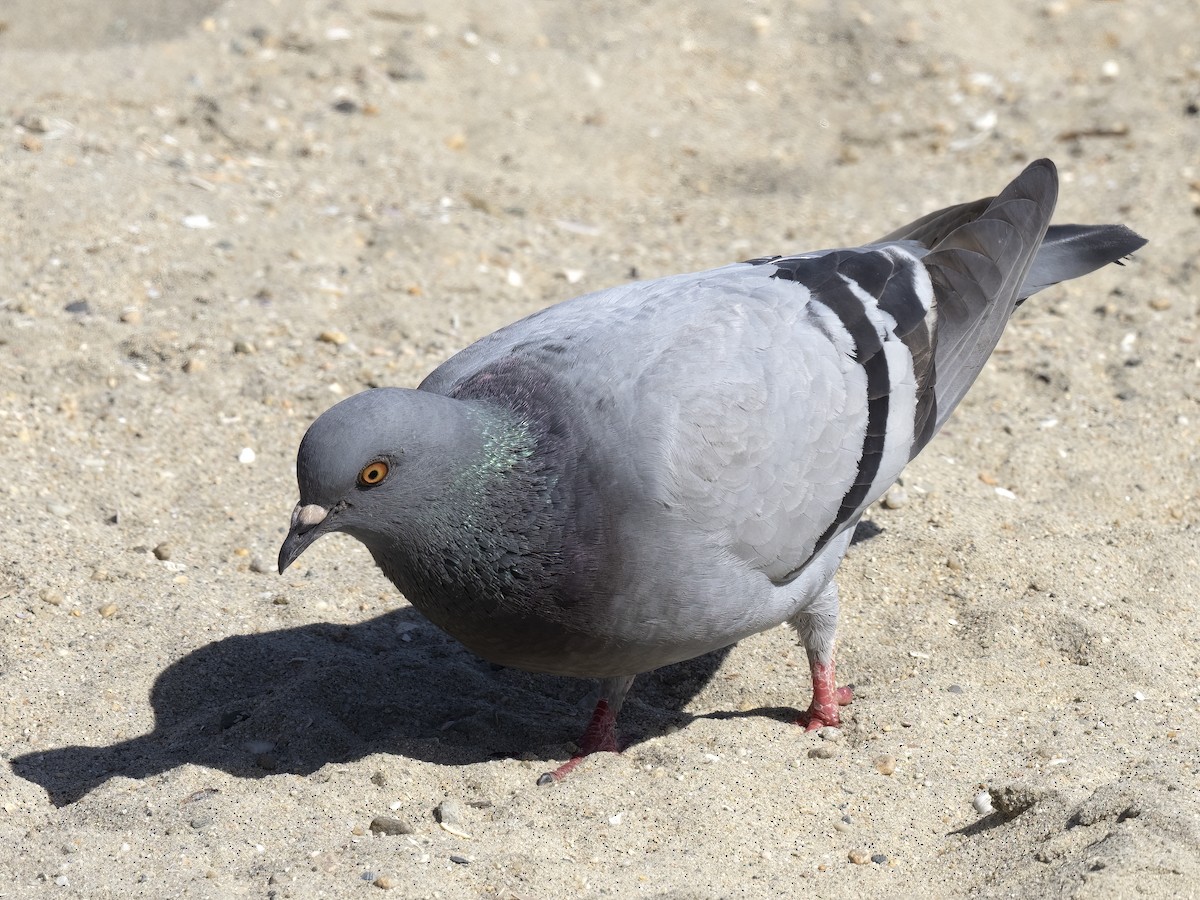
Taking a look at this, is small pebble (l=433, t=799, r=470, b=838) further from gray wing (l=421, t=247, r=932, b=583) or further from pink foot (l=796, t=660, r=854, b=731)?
pink foot (l=796, t=660, r=854, b=731)

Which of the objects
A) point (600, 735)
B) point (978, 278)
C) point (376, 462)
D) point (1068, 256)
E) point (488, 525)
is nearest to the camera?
point (376, 462)

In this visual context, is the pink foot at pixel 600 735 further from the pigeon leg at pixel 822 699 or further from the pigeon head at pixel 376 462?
the pigeon head at pixel 376 462

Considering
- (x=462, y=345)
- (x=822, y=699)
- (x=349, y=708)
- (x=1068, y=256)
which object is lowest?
(x=349, y=708)

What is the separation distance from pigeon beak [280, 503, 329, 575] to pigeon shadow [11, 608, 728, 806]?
2.83ft

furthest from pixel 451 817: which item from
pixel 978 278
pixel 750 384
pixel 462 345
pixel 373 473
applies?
pixel 462 345

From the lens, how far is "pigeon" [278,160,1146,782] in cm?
363

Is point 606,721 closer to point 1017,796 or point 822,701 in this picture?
point 822,701

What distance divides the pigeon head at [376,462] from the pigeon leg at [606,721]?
1107 mm

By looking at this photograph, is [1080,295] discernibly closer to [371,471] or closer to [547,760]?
[547,760]

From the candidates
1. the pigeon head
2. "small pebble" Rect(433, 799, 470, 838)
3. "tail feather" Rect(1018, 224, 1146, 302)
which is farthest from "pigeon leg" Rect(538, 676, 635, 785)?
"tail feather" Rect(1018, 224, 1146, 302)

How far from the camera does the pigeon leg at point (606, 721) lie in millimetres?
4359

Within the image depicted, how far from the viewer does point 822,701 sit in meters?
4.47

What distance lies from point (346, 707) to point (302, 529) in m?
1.08

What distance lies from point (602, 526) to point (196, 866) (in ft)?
4.62
